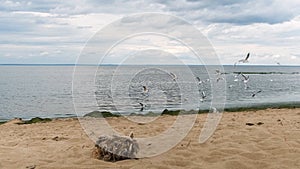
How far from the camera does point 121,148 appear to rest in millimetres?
6590

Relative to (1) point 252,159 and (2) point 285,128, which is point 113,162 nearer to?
(1) point 252,159

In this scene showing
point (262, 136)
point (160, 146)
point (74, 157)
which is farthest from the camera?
point (262, 136)

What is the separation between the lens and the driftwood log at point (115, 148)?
21.3 ft

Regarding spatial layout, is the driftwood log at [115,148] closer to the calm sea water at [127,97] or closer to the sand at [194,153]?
the sand at [194,153]

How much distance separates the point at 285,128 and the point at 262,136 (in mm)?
1516

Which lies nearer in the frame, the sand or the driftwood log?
the sand

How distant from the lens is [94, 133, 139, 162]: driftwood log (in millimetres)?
6492

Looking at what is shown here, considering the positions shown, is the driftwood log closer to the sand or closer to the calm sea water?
the sand

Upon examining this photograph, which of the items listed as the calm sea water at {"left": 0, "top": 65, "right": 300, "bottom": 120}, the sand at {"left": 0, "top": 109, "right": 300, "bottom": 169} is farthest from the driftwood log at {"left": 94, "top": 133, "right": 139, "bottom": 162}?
the calm sea water at {"left": 0, "top": 65, "right": 300, "bottom": 120}

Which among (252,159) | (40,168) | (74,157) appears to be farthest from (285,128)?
(40,168)

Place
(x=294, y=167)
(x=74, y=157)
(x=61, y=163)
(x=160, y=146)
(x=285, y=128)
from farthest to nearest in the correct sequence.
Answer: (x=285, y=128) → (x=160, y=146) → (x=74, y=157) → (x=61, y=163) → (x=294, y=167)

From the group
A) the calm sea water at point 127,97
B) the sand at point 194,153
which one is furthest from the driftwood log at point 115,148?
the calm sea water at point 127,97

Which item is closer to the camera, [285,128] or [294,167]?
[294,167]

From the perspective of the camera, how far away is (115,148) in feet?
21.5
